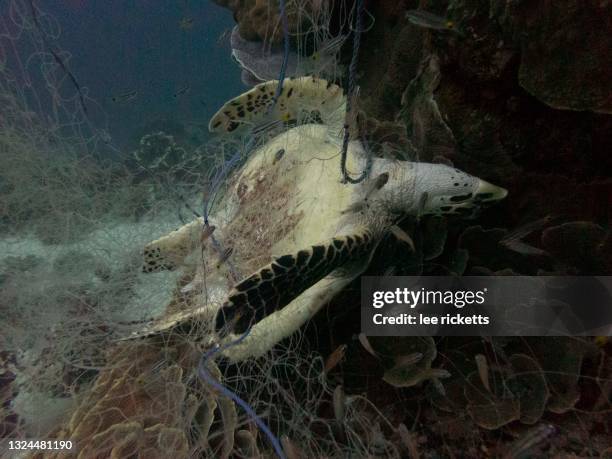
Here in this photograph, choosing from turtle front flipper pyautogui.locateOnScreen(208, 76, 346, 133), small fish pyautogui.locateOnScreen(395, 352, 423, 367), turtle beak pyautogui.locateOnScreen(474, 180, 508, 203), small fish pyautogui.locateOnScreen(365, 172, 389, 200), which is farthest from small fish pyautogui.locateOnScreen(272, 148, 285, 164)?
→ small fish pyautogui.locateOnScreen(395, 352, 423, 367)

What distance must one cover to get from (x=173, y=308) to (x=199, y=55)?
85489 mm

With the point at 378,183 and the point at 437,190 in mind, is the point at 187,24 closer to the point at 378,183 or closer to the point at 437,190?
the point at 378,183

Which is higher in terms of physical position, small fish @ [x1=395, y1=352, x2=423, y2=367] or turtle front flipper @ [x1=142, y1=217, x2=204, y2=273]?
small fish @ [x1=395, y1=352, x2=423, y2=367]

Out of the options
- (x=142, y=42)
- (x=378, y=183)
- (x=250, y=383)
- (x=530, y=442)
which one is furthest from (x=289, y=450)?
(x=142, y=42)

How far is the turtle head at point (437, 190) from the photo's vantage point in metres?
2.10

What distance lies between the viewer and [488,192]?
2105 millimetres

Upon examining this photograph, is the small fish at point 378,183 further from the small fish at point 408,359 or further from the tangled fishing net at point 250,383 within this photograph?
the small fish at point 408,359

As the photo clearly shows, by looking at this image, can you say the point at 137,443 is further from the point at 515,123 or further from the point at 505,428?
the point at 515,123

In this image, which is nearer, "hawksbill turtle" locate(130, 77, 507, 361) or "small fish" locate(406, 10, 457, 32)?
"hawksbill turtle" locate(130, 77, 507, 361)

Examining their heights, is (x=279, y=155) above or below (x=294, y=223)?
above

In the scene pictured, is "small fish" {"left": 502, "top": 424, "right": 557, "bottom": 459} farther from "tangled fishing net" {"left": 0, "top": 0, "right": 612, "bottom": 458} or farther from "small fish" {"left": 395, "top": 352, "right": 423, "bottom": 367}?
"small fish" {"left": 395, "top": 352, "right": 423, "bottom": 367}

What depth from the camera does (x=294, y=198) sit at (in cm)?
246

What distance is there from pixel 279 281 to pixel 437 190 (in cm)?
111

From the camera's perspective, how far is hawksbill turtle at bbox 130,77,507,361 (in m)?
1.73
